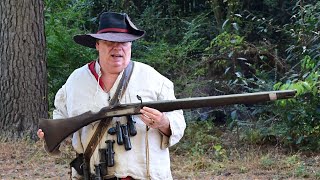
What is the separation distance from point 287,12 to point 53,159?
5344 mm

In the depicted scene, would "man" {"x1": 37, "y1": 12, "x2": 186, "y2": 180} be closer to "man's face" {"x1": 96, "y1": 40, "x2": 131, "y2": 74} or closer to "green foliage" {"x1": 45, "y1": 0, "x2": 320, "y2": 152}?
"man's face" {"x1": 96, "y1": 40, "x2": 131, "y2": 74}

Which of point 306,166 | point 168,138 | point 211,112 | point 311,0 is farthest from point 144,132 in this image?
point 311,0

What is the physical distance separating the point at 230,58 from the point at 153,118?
6680 mm

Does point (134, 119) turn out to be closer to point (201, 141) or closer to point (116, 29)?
point (116, 29)

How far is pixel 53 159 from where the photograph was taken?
8.62 m

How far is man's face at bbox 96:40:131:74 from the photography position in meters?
3.68

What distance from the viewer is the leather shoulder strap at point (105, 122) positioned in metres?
3.73

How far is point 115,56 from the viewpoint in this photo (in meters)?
3.69

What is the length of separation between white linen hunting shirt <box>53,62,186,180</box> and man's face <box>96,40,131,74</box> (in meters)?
0.09

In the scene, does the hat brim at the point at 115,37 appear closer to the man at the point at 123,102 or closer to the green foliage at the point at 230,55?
the man at the point at 123,102

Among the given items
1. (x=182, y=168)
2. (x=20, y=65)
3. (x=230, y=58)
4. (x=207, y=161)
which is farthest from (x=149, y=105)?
(x=230, y=58)

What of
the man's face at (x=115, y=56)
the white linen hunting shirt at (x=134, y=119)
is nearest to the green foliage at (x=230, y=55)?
the white linen hunting shirt at (x=134, y=119)

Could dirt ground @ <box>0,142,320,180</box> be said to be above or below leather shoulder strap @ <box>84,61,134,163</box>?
below

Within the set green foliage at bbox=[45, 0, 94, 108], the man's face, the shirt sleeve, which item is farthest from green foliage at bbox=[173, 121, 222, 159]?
the man's face
